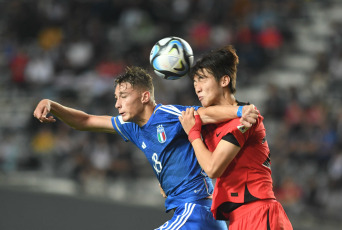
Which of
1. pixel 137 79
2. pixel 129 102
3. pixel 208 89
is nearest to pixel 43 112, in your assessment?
pixel 129 102

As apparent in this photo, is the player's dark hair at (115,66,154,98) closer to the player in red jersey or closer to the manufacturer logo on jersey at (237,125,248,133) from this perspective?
the player in red jersey

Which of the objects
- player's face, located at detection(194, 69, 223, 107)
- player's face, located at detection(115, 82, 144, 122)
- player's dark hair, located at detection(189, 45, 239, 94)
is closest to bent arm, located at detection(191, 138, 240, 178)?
player's face, located at detection(194, 69, 223, 107)

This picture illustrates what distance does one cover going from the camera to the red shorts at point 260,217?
3611 millimetres

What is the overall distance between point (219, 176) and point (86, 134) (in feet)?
25.5

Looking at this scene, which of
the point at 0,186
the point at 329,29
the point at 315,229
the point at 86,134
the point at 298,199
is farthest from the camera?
the point at 329,29

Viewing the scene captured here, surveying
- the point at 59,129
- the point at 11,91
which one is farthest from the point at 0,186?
the point at 11,91

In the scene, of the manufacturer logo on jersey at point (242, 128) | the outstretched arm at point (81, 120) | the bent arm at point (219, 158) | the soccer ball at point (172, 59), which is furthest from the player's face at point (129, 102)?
the manufacturer logo on jersey at point (242, 128)

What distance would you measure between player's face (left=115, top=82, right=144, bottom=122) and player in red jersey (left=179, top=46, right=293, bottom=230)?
0.45 meters

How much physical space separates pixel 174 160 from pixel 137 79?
26.1 inches

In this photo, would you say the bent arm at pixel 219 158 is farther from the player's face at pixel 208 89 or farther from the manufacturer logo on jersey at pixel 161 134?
the manufacturer logo on jersey at pixel 161 134

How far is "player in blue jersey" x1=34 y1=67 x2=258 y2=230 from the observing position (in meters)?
4.03

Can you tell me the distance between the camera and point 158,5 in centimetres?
1322

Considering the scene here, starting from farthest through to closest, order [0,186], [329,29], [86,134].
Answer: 1. [329,29]
2. [86,134]
3. [0,186]

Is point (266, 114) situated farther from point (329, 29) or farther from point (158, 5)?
point (158, 5)
